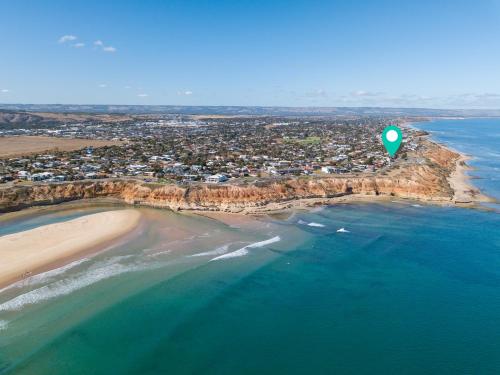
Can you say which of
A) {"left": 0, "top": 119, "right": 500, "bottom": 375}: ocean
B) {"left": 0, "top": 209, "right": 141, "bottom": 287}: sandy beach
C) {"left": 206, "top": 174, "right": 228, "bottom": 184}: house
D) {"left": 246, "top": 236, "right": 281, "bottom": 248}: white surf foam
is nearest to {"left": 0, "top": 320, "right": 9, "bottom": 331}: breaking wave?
{"left": 0, "top": 119, "right": 500, "bottom": 375}: ocean

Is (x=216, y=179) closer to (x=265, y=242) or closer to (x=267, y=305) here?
(x=265, y=242)

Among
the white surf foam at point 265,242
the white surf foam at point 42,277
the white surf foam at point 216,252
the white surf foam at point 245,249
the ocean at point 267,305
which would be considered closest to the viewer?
the ocean at point 267,305

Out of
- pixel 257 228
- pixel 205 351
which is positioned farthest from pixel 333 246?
pixel 205 351

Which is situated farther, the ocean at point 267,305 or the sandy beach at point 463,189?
the sandy beach at point 463,189

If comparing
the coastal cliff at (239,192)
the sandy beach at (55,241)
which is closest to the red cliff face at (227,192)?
the coastal cliff at (239,192)

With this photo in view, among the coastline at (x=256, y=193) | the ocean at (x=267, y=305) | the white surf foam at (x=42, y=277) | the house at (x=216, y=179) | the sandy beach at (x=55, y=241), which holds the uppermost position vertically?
the house at (x=216, y=179)

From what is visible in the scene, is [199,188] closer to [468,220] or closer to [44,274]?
[44,274]

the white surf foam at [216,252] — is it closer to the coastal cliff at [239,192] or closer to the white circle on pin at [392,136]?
the coastal cliff at [239,192]
